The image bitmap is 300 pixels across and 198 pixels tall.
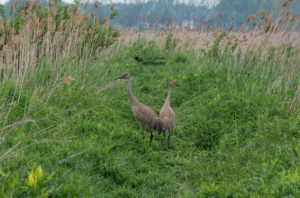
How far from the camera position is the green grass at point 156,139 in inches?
133

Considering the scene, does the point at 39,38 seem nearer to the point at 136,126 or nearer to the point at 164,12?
the point at 136,126

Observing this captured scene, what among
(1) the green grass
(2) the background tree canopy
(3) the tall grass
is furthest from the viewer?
(2) the background tree canopy

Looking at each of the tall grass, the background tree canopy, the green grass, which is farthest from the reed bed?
the background tree canopy

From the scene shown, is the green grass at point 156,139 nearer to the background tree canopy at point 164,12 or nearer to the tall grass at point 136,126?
the tall grass at point 136,126

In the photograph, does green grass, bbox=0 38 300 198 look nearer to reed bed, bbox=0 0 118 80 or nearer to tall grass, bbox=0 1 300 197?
tall grass, bbox=0 1 300 197

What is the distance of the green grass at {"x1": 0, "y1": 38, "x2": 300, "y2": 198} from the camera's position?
11.1 feet

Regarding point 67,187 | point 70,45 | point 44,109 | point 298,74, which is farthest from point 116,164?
point 298,74

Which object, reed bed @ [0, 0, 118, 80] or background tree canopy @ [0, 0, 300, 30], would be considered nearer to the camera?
reed bed @ [0, 0, 118, 80]

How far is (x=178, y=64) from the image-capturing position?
1040 centimetres

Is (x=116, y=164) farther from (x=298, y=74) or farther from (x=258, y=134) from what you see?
(x=298, y=74)

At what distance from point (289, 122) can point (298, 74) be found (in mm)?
1896

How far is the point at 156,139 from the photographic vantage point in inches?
237

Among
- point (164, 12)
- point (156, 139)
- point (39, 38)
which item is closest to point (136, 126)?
point (156, 139)

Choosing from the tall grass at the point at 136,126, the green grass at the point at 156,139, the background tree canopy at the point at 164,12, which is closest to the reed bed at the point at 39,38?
the tall grass at the point at 136,126
